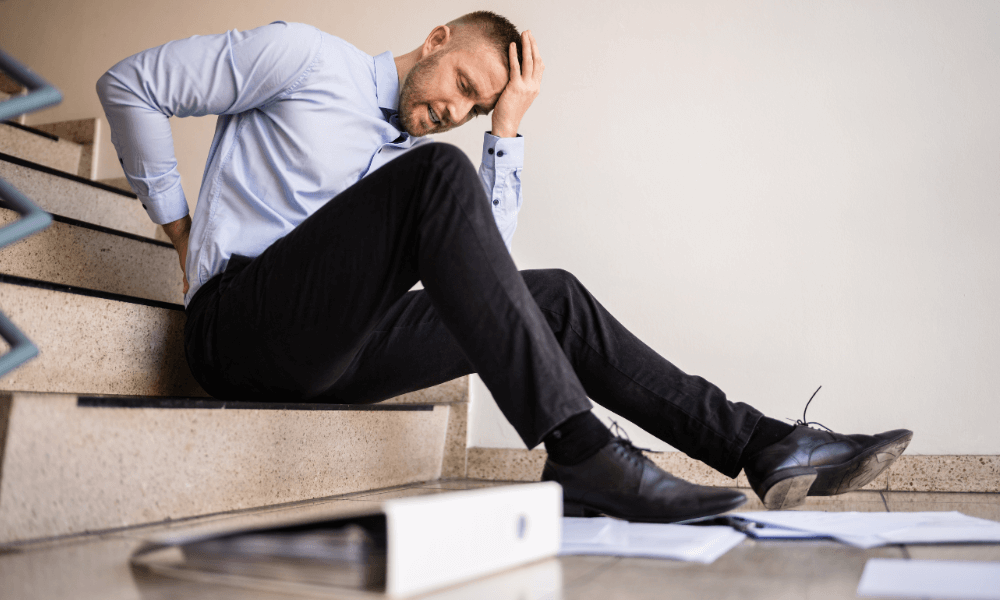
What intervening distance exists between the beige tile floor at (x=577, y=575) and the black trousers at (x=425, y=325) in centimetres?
20

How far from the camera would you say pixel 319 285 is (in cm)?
90

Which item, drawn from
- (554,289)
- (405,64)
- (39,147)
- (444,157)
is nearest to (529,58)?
(405,64)

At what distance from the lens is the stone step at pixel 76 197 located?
152 cm

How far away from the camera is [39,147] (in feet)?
6.78

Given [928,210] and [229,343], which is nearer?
[229,343]

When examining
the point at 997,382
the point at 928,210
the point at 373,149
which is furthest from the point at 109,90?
the point at 997,382

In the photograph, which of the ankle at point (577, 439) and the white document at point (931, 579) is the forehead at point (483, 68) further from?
the white document at point (931, 579)

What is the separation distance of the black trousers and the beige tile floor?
0.20m

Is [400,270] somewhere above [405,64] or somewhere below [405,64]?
below

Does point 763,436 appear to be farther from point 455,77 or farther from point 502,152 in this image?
point 455,77

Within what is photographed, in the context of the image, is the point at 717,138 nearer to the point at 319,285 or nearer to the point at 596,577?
the point at 319,285

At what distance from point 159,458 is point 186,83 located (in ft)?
1.90

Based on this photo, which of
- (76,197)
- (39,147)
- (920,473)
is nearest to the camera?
(920,473)

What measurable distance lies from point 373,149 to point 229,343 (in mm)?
453
